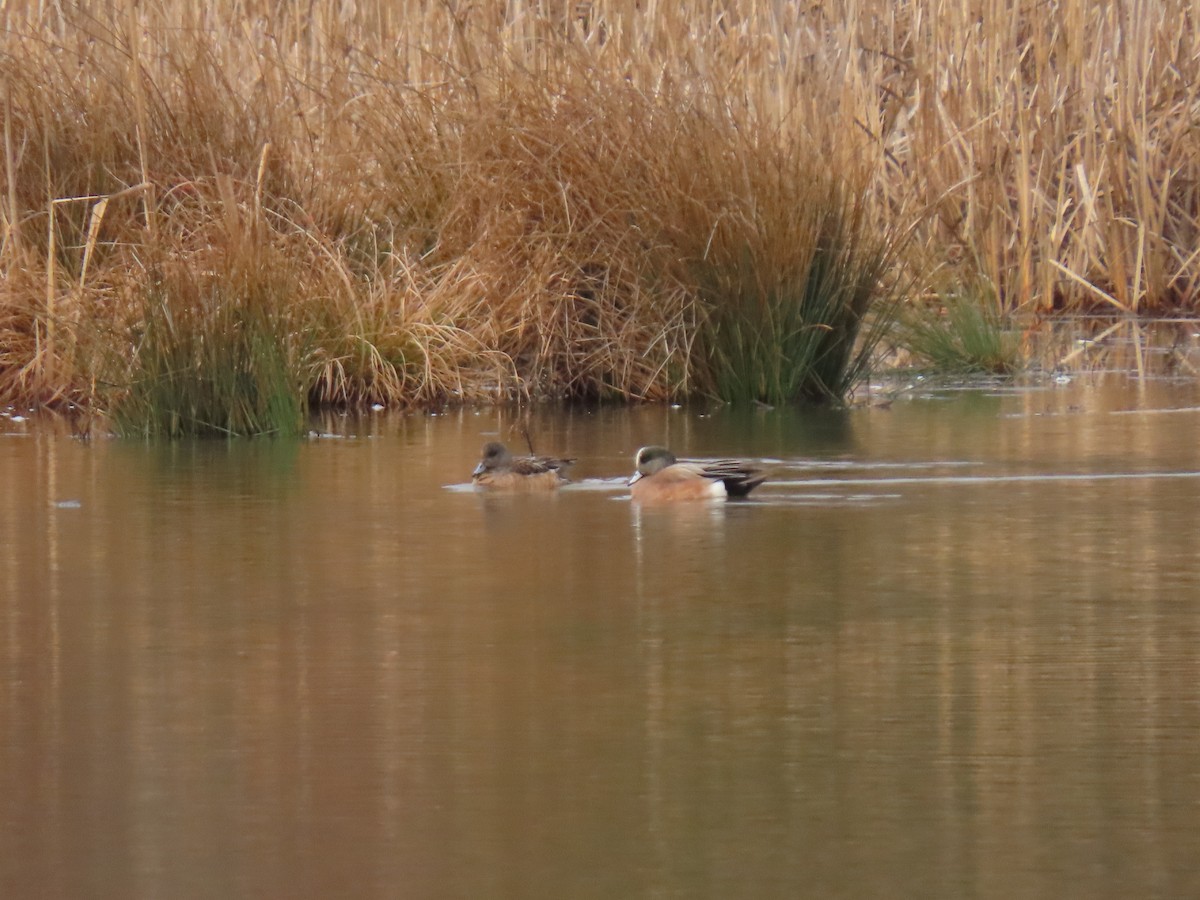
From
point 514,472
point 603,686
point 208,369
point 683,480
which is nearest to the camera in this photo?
point 603,686

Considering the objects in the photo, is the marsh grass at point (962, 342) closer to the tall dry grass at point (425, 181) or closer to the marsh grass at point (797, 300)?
the tall dry grass at point (425, 181)

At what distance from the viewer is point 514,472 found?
6.15m

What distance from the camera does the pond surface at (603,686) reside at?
270 cm

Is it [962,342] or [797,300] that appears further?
[962,342]

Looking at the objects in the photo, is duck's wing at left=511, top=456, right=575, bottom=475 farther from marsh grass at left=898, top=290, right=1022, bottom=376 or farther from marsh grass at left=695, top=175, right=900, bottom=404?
marsh grass at left=898, top=290, right=1022, bottom=376

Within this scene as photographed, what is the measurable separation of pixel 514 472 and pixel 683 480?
52 cm

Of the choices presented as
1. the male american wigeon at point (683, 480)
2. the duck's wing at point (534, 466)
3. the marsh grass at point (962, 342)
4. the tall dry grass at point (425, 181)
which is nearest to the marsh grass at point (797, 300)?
the tall dry grass at point (425, 181)

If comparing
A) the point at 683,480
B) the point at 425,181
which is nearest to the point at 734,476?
the point at 683,480

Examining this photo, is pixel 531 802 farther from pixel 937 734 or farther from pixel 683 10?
pixel 683 10

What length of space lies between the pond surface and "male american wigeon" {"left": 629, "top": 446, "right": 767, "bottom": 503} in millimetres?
107

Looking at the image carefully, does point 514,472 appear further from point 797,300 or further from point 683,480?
point 797,300

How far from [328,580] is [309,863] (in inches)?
79.5

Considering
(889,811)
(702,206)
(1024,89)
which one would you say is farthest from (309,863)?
(1024,89)

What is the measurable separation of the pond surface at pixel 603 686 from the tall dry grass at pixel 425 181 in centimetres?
212
